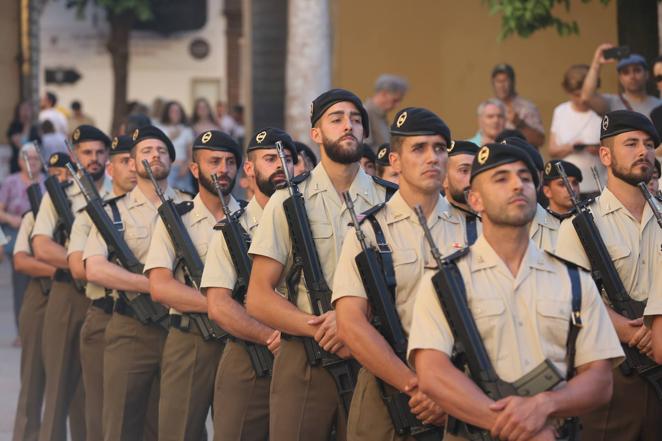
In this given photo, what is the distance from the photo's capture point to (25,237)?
12836mm

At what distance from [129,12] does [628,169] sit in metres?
38.5

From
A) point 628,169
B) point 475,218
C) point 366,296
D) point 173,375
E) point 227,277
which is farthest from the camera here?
point 173,375

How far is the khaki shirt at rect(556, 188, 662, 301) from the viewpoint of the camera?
26.2ft

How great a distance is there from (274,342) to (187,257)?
4.61ft

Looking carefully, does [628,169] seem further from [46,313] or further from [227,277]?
[46,313]

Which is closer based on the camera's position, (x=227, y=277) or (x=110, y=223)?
(x=227, y=277)

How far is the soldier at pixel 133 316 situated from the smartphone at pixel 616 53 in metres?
3.61

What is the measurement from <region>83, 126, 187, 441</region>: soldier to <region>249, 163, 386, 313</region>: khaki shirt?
2.45 m

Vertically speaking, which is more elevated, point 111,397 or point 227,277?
point 227,277

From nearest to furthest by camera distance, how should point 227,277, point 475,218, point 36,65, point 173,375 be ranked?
1. point 475,218
2. point 227,277
3. point 173,375
4. point 36,65

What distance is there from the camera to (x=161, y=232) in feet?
31.8

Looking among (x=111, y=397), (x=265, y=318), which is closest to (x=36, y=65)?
(x=111, y=397)

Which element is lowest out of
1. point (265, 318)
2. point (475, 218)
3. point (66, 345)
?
point (66, 345)

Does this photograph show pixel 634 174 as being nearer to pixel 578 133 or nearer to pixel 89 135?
pixel 578 133
